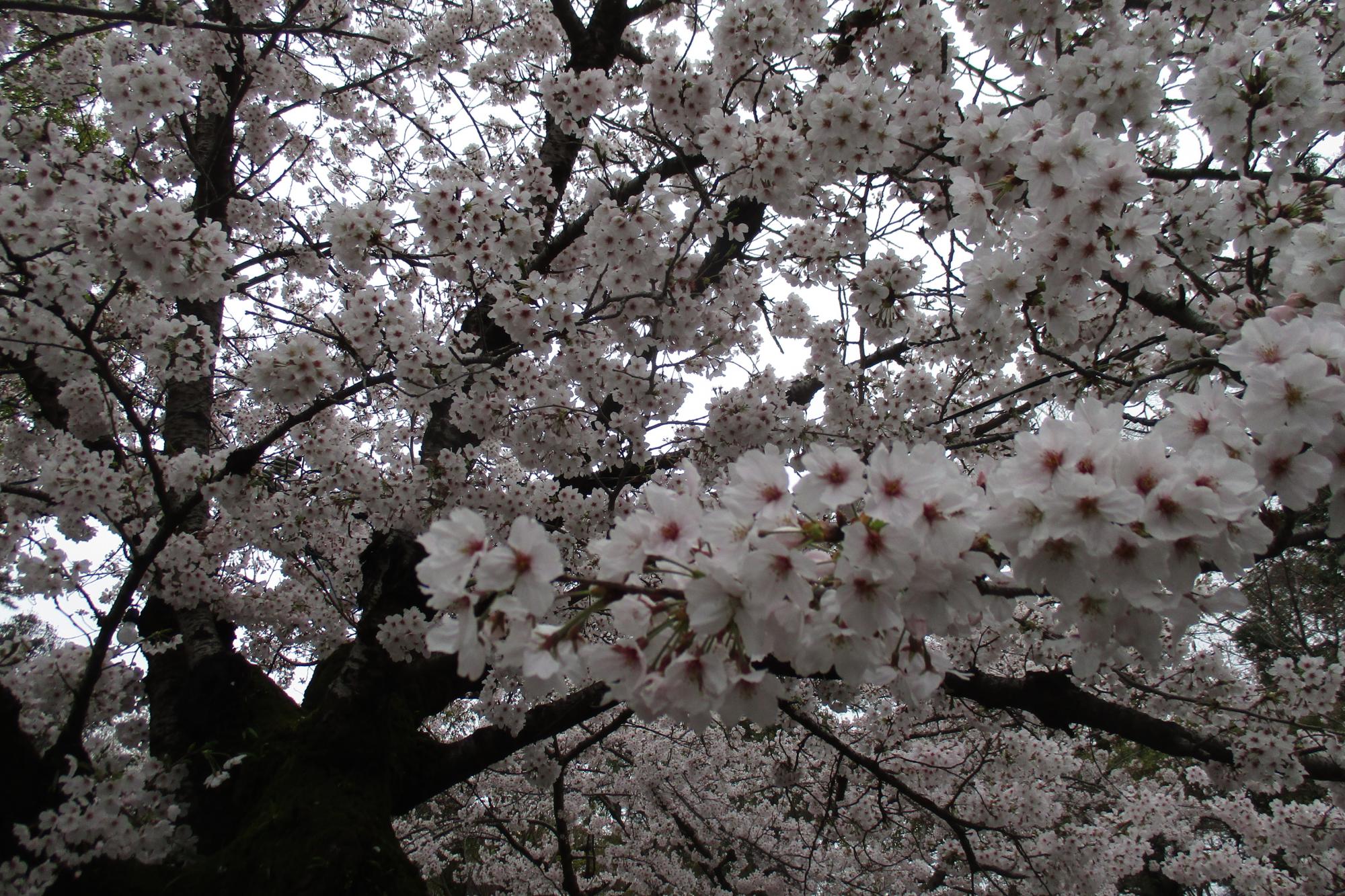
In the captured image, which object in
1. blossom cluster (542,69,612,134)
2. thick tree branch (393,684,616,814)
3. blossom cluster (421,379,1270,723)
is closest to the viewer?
blossom cluster (421,379,1270,723)

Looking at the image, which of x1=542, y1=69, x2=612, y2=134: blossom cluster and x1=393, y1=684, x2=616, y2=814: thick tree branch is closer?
x1=393, y1=684, x2=616, y2=814: thick tree branch

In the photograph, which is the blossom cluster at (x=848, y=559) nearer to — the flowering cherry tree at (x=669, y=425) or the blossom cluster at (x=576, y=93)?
the flowering cherry tree at (x=669, y=425)

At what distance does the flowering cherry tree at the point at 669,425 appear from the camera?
1151 millimetres

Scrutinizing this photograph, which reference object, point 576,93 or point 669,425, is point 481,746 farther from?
point 576,93

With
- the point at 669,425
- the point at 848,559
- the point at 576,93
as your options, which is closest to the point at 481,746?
the point at 669,425

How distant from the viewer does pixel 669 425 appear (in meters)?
4.61

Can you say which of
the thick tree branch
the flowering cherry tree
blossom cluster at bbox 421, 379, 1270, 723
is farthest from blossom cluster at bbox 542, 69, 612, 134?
blossom cluster at bbox 421, 379, 1270, 723

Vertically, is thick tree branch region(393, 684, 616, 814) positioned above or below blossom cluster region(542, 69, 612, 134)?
below

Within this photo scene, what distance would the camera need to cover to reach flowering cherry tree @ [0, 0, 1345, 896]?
1151 mm

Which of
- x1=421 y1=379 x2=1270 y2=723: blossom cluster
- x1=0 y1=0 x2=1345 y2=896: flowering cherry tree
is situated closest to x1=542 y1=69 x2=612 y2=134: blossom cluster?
x1=0 y1=0 x2=1345 y2=896: flowering cherry tree

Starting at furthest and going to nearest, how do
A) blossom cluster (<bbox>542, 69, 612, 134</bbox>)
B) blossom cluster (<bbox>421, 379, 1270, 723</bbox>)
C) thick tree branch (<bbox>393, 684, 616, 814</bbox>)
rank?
blossom cluster (<bbox>542, 69, 612, 134</bbox>) < thick tree branch (<bbox>393, 684, 616, 814</bbox>) < blossom cluster (<bbox>421, 379, 1270, 723</bbox>)

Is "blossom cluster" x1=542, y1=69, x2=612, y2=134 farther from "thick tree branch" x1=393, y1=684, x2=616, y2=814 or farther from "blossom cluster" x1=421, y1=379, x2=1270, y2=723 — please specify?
"blossom cluster" x1=421, y1=379, x2=1270, y2=723

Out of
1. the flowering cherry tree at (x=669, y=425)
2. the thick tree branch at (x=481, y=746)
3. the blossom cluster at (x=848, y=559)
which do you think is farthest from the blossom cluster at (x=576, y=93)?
the blossom cluster at (x=848, y=559)

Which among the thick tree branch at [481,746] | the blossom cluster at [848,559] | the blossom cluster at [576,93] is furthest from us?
the blossom cluster at [576,93]
